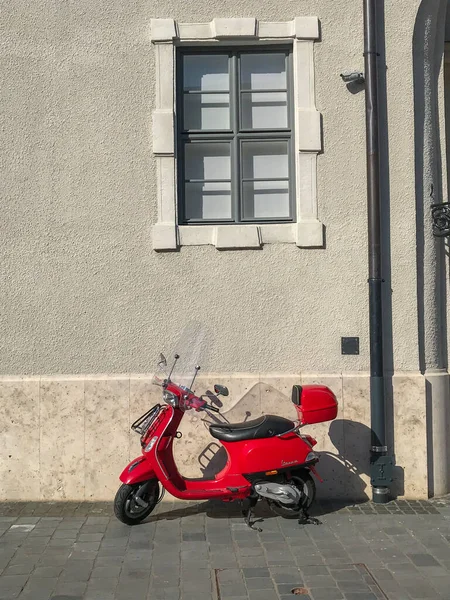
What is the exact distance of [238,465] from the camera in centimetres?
576

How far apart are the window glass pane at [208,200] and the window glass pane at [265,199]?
0.19 metres

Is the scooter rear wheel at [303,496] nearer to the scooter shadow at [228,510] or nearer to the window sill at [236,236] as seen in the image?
the scooter shadow at [228,510]

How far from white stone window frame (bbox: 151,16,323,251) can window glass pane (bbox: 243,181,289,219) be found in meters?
0.23

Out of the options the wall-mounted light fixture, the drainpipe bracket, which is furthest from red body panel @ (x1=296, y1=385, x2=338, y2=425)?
the wall-mounted light fixture

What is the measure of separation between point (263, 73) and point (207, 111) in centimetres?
66

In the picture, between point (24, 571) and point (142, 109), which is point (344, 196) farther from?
point (24, 571)

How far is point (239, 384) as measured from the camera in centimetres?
654

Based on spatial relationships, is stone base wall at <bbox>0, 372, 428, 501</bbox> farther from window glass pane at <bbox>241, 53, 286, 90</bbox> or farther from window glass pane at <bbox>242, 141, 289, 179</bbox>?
window glass pane at <bbox>241, 53, 286, 90</bbox>

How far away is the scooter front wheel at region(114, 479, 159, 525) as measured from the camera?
225 inches

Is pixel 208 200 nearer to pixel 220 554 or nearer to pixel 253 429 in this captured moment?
pixel 253 429

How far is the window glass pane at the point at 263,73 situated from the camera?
6953 millimetres

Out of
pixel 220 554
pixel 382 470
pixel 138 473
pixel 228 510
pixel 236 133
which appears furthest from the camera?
pixel 236 133

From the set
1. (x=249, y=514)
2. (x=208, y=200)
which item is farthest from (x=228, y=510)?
(x=208, y=200)

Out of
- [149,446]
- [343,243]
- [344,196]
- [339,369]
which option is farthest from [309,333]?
[149,446]
